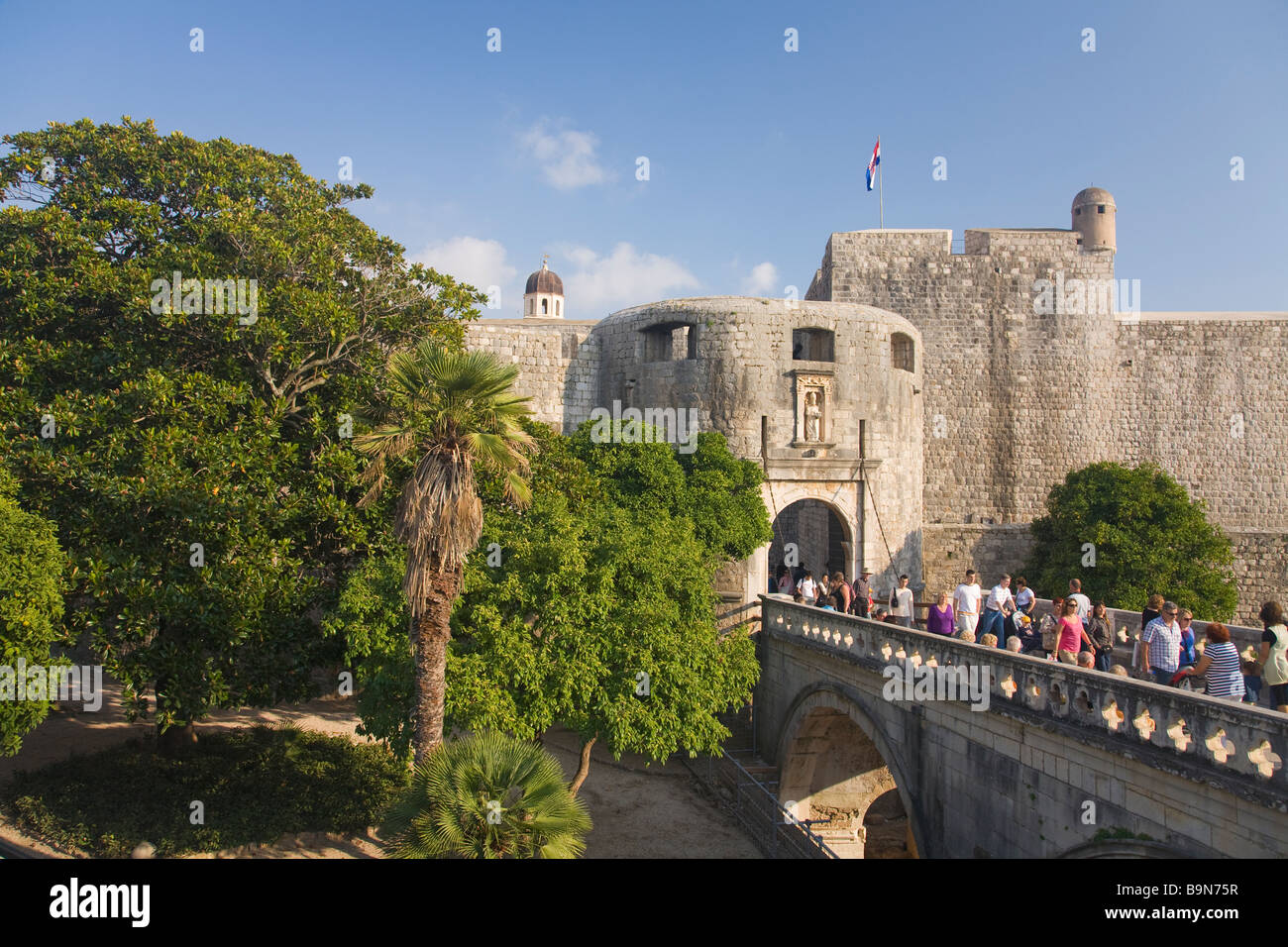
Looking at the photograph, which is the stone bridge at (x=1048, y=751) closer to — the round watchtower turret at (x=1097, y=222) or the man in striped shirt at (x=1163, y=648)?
the man in striped shirt at (x=1163, y=648)

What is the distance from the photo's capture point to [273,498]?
14.2 meters

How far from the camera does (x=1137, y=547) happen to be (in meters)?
24.7

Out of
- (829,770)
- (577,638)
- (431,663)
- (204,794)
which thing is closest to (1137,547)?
(829,770)

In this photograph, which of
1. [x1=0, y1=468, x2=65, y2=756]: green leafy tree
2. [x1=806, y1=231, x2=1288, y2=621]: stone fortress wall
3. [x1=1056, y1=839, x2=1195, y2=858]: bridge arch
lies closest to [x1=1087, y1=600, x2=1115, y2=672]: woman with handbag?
[x1=1056, y1=839, x2=1195, y2=858]: bridge arch

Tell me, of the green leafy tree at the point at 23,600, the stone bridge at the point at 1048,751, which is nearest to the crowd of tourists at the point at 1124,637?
the stone bridge at the point at 1048,751

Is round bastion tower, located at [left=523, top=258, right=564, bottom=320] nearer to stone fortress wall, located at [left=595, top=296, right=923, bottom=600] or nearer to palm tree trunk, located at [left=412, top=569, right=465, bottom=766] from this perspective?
stone fortress wall, located at [left=595, top=296, right=923, bottom=600]

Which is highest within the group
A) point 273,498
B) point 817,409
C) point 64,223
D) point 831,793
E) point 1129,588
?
point 64,223

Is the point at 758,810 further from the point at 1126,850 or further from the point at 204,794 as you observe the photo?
the point at 204,794

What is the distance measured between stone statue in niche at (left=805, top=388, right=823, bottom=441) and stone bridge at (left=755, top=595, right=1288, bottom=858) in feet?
20.7

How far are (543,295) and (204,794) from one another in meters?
49.4

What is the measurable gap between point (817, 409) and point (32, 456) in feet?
57.9

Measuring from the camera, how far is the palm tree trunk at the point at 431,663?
1079cm
